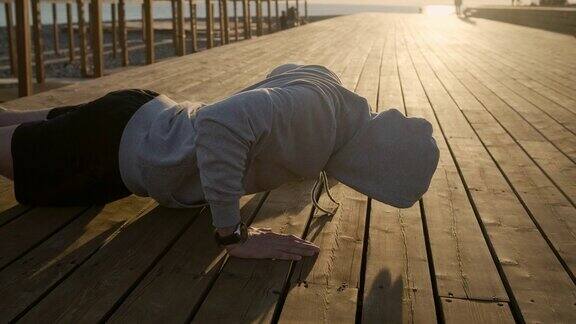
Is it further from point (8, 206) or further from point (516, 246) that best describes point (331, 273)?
point (8, 206)

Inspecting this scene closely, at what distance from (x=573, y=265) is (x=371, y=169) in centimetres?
73

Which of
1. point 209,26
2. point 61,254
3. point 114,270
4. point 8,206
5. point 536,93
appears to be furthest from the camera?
point 209,26

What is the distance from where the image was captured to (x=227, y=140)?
1.90 metres

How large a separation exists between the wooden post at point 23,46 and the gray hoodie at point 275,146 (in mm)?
3387

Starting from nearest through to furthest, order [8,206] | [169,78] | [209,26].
Answer: [8,206] < [169,78] < [209,26]

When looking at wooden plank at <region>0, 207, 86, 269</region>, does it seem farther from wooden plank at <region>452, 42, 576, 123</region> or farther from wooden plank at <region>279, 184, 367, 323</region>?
wooden plank at <region>452, 42, 576, 123</region>

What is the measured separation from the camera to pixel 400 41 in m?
12.5

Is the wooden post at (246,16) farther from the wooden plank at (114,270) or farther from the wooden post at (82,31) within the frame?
the wooden plank at (114,270)

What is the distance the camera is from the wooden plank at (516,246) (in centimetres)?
187

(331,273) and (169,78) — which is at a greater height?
(169,78)

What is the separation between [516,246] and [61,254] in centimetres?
154

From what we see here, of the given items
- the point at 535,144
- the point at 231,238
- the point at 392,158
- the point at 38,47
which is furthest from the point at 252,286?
the point at 38,47

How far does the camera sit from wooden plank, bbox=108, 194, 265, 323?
176cm

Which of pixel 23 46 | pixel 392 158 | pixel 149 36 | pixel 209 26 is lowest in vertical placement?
pixel 392 158
